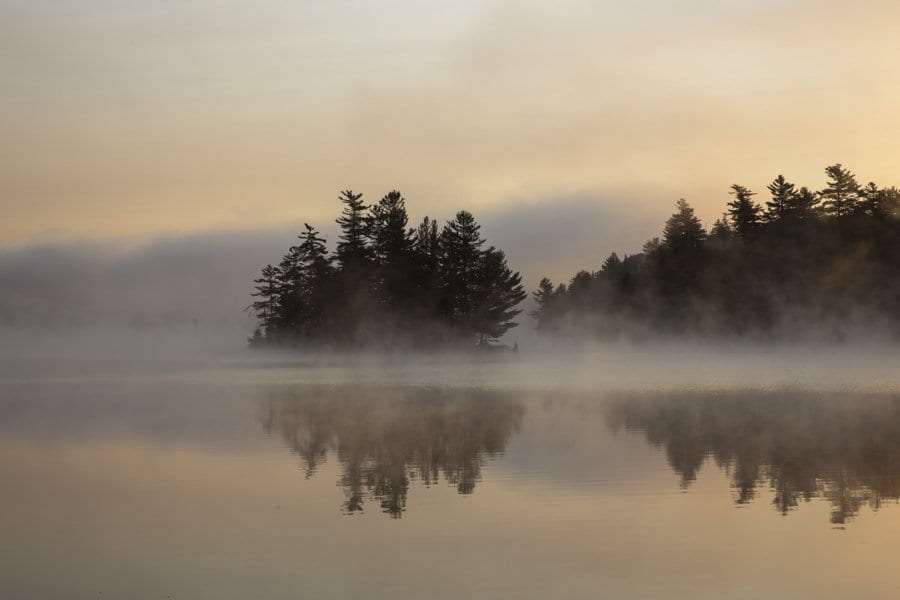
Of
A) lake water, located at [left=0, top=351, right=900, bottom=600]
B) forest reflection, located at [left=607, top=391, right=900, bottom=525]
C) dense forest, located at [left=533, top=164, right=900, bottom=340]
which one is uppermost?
dense forest, located at [left=533, top=164, right=900, bottom=340]

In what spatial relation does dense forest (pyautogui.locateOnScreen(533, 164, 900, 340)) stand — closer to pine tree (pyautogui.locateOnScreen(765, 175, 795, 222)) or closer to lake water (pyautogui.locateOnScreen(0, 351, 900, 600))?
pine tree (pyautogui.locateOnScreen(765, 175, 795, 222))

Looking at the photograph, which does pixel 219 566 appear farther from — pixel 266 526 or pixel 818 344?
pixel 818 344

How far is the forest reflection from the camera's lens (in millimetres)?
19391

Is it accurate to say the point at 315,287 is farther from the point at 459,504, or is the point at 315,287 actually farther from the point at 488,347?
the point at 459,504

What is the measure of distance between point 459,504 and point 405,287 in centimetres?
10336

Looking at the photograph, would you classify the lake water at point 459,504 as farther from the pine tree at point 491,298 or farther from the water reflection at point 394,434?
the pine tree at point 491,298

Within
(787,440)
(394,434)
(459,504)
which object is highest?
(787,440)

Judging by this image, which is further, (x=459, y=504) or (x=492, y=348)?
(x=492, y=348)

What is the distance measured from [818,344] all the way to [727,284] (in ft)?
55.3

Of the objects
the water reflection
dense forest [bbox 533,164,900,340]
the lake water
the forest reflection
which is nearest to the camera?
the lake water

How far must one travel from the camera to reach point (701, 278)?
440 feet

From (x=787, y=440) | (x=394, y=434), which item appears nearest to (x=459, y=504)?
(x=787, y=440)

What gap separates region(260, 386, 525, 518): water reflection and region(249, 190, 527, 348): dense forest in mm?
68799

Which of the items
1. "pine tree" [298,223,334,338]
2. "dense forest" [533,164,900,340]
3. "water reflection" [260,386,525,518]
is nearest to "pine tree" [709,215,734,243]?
"dense forest" [533,164,900,340]
